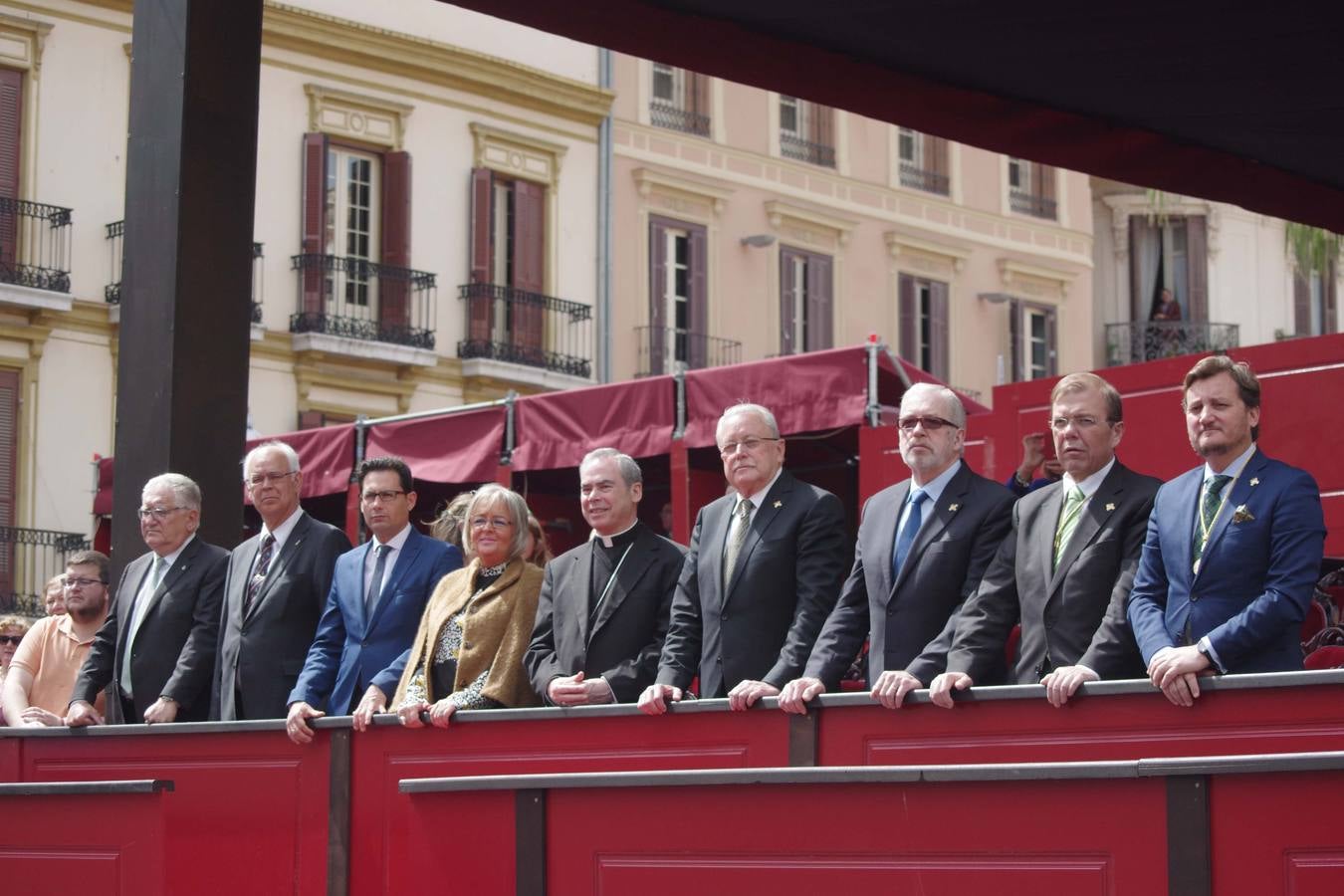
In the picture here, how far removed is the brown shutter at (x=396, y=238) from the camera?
25.9m

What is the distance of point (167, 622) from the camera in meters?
8.26

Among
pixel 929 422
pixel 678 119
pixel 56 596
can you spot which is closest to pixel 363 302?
pixel 678 119

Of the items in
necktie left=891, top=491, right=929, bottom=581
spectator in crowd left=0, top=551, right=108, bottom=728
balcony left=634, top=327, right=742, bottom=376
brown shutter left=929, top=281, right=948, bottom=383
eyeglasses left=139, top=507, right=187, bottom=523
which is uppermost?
brown shutter left=929, top=281, right=948, bottom=383

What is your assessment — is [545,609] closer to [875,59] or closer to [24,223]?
[875,59]

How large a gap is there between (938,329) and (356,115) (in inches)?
409

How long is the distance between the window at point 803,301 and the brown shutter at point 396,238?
20.8 feet

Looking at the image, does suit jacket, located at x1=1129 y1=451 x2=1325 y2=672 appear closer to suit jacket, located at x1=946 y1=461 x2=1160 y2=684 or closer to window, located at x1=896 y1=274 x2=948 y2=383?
suit jacket, located at x1=946 y1=461 x2=1160 y2=684

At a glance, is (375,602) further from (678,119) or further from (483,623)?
(678,119)

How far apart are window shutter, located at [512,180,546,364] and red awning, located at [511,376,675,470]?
12.7 meters

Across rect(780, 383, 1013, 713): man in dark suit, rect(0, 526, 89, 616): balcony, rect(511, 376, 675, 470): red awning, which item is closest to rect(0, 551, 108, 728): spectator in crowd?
rect(780, 383, 1013, 713): man in dark suit

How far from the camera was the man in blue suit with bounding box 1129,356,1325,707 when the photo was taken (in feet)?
18.4

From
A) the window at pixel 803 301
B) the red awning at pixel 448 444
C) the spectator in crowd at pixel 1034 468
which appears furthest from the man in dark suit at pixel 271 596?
the window at pixel 803 301

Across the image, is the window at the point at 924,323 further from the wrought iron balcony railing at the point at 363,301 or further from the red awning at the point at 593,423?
the red awning at the point at 593,423

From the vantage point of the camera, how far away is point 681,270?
29.3 metres
